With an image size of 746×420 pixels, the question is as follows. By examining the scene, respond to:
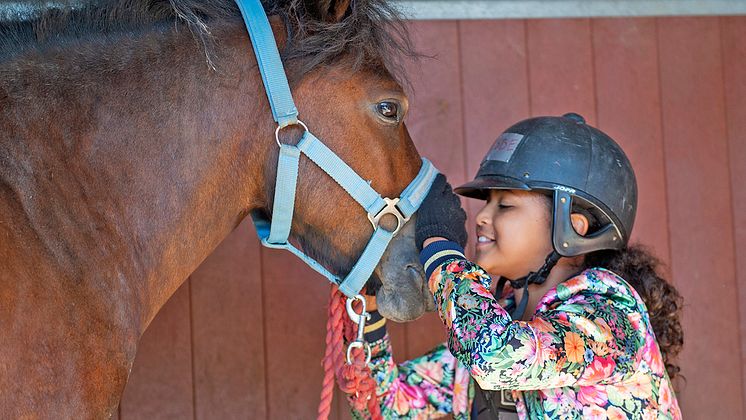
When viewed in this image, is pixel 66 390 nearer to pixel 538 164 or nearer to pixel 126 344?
pixel 126 344

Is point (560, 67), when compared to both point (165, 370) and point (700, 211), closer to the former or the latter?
point (700, 211)

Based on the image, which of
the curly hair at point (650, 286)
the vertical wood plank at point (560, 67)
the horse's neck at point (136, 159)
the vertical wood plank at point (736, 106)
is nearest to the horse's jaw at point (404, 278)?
the horse's neck at point (136, 159)

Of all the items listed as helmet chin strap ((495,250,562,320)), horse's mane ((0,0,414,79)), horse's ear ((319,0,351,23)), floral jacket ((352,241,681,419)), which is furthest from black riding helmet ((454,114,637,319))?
horse's ear ((319,0,351,23))

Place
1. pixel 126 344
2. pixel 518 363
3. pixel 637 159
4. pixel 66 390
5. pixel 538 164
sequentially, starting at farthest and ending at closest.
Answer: pixel 637 159 < pixel 538 164 < pixel 518 363 < pixel 126 344 < pixel 66 390

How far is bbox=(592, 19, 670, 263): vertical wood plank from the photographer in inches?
126

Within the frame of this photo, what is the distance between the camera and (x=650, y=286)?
2189 millimetres

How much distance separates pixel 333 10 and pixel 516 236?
29.9 inches

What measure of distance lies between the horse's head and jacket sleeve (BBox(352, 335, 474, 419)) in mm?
343

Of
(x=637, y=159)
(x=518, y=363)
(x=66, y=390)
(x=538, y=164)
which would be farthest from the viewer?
(x=637, y=159)

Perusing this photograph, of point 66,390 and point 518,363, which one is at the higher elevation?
point 66,390

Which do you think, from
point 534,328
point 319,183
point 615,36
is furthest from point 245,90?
point 615,36

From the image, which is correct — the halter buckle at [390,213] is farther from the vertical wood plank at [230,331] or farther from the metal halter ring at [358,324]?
the vertical wood plank at [230,331]

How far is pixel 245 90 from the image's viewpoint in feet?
5.69

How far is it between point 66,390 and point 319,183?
2.19ft
